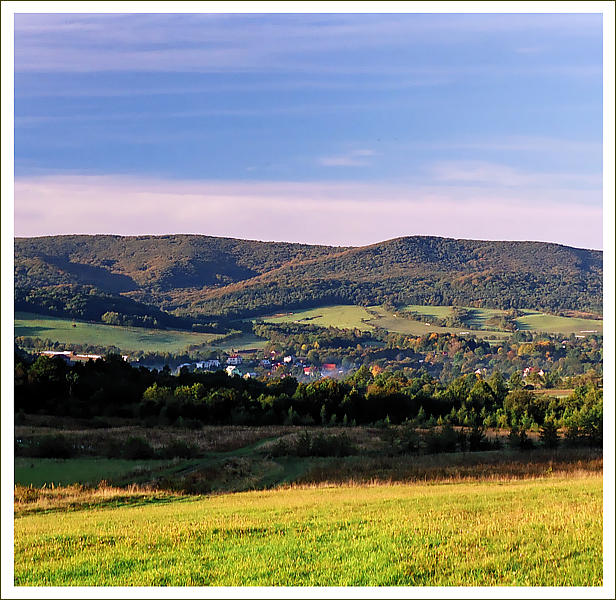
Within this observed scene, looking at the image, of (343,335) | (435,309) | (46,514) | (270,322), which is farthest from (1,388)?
(435,309)

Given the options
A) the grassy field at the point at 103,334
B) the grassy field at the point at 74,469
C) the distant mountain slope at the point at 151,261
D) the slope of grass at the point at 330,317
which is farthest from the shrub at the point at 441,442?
the slope of grass at the point at 330,317

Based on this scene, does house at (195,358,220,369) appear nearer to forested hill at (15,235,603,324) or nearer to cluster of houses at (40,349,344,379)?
cluster of houses at (40,349,344,379)

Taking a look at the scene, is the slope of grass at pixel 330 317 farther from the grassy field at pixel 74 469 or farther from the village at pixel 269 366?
the grassy field at pixel 74 469

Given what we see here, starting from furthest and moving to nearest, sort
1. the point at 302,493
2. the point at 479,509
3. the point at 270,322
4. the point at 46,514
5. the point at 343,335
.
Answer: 1. the point at 270,322
2. the point at 343,335
3. the point at 302,493
4. the point at 46,514
5. the point at 479,509

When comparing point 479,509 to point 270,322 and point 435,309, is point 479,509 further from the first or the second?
point 435,309

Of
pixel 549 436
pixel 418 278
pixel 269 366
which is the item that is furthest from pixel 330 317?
pixel 549 436

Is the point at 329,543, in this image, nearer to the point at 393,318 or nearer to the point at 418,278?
the point at 393,318

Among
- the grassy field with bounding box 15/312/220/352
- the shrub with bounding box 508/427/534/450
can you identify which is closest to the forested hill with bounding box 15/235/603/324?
the grassy field with bounding box 15/312/220/352
